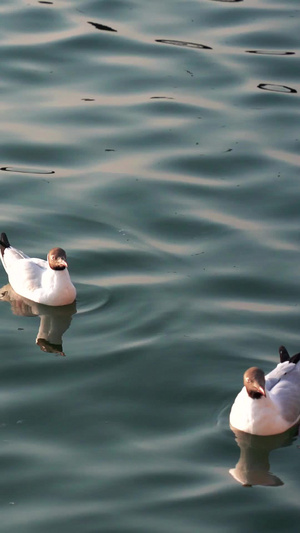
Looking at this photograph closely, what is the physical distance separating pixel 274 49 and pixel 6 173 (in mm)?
5348

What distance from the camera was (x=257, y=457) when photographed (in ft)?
30.8

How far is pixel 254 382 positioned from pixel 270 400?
372 mm

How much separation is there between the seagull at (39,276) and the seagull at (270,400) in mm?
2402

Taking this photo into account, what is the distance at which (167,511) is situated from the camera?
28.1ft

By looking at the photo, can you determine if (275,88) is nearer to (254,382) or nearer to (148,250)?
(148,250)

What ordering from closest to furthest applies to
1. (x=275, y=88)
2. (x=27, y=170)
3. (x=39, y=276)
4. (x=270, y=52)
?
(x=39, y=276)
(x=27, y=170)
(x=275, y=88)
(x=270, y=52)

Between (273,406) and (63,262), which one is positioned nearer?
(273,406)

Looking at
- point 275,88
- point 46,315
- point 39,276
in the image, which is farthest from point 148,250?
point 275,88

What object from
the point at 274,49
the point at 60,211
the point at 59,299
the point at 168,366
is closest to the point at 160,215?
the point at 60,211

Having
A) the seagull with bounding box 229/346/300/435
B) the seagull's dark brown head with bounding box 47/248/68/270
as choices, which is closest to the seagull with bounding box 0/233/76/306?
the seagull's dark brown head with bounding box 47/248/68/270

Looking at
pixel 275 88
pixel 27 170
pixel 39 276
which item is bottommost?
pixel 39 276

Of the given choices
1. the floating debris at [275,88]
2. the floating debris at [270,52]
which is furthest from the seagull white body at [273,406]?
the floating debris at [270,52]

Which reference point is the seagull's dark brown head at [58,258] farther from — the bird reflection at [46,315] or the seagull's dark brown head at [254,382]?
→ the seagull's dark brown head at [254,382]

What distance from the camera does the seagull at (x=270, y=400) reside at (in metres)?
9.44
